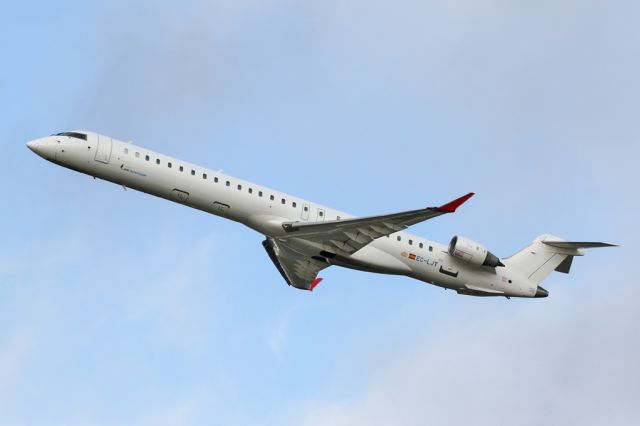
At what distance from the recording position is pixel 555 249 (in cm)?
4319

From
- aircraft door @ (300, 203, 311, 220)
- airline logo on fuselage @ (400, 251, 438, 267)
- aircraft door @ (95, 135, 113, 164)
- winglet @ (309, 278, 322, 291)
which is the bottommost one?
winglet @ (309, 278, 322, 291)

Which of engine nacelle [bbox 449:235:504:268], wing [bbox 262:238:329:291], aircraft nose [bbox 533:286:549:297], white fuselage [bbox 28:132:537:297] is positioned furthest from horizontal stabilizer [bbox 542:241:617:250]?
wing [bbox 262:238:329:291]

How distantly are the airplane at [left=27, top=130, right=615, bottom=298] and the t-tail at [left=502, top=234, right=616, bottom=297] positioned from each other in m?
0.05

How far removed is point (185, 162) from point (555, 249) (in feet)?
49.8

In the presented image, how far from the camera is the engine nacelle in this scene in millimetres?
40250

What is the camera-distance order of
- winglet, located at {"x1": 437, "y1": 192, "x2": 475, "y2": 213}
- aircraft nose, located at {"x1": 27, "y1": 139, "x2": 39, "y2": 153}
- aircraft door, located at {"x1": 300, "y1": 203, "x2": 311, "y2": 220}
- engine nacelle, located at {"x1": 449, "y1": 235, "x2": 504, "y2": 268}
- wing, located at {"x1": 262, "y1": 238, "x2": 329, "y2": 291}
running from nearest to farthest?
1. winglet, located at {"x1": 437, "y1": 192, "x2": 475, "y2": 213}
2. aircraft nose, located at {"x1": 27, "y1": 139, "x2": 39, "y2": 153}
3. aircraft door, located at {"x1": 300, "y1": 203, "x2": 311, "y2": 220}
4. wing, located at {"x1": 262, "y1": 238, "x2": 329, "y2": 291}
5. engine nacelle, located at {"x1": 449, "y1": 235, "x2": 504, "y2": 268}

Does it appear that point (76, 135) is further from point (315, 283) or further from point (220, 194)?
point (315, 283)

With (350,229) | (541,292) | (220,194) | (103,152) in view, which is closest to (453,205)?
(350,229)

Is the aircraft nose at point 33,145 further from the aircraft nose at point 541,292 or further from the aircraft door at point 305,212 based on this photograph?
the aircraft nose at point 541,292

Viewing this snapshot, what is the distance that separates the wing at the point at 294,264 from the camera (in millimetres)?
39906

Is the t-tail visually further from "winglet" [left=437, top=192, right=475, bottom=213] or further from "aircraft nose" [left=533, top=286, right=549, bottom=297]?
"winglet" [left=437, top=192, right=475, bottom=213]

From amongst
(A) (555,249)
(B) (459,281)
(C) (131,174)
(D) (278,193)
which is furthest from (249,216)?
(A) (555,249)

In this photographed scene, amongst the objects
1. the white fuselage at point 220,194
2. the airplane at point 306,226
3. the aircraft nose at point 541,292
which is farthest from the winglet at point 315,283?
the aircraft nose at point 541,292

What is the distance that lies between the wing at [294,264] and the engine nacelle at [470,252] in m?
4.73
